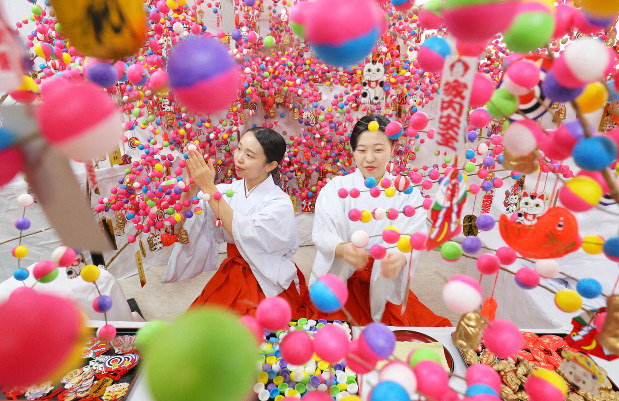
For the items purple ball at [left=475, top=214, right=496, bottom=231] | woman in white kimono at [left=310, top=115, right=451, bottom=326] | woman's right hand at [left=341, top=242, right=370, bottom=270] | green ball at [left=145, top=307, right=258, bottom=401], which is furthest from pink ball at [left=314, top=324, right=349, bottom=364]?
woman in white kimono at [left=310, top=115, right=451, bottom=326]

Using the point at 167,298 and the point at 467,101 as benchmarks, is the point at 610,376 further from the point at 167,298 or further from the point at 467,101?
the point at 167,298

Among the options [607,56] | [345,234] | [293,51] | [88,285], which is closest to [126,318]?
[88,285]

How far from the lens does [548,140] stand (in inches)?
18.2

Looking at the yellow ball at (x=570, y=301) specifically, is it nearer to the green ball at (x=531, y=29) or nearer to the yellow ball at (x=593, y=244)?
the yellow ball at (x=593, y=244)

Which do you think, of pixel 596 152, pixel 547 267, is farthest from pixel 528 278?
pixel 596 152

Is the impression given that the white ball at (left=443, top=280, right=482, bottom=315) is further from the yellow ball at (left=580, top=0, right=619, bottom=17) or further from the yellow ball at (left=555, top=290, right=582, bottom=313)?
the yellow ball at (left=580, top=0, right=619, bottom=17)

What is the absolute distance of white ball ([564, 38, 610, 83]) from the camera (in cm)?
37

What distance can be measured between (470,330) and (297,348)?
31cm

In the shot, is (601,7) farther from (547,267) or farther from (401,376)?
(401,376)

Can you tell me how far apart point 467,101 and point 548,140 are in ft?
0.37

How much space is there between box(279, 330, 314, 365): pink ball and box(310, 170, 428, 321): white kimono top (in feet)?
4.03

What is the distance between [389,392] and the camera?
14.9 inches

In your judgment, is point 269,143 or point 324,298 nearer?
point 324,298

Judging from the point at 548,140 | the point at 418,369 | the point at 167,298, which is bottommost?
the point at 167,298
